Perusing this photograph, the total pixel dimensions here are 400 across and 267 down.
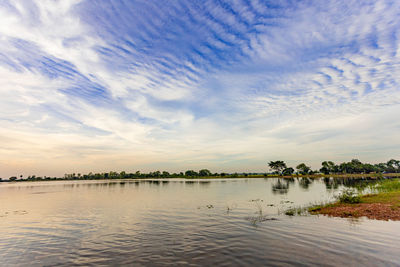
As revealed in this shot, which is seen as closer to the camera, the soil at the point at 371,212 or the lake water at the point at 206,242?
the lake water at the point at 206,242

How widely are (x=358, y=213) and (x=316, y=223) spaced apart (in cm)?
781

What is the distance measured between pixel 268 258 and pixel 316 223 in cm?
1169

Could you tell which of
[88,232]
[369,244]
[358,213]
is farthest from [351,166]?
[88,232]

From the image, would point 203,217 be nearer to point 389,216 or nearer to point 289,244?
point 289,244

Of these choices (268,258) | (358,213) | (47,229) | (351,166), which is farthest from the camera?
(351,166)

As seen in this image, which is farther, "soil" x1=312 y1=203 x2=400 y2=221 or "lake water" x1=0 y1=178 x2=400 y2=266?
"soil" x1=312 y1=203 x2=400 y2=221

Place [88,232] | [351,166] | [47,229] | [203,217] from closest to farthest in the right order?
1. [88,232]
2. [47,229]
3. [203,217]
4. [351,166]

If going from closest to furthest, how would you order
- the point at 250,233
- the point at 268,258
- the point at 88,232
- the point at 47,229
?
1. the point at 268,258
2. the point at 250,233
3. the point at 88,232
4. the point at 47,229

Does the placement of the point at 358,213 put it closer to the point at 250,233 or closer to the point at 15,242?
the point at 250,233

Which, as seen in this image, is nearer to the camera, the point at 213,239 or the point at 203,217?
the point at 213,239

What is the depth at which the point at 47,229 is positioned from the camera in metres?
22.9

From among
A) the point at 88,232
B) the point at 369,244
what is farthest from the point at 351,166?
the point at 88,232

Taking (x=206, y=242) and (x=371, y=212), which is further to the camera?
(x=371, y=212)

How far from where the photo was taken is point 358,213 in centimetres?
2434
